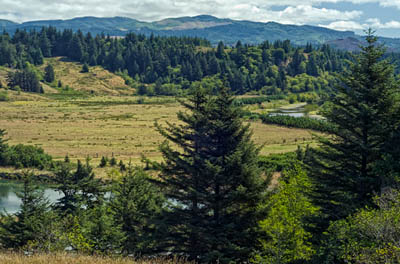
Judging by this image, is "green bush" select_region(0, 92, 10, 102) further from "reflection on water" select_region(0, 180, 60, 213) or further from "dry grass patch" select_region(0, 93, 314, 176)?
"reflection on water" select_region(0, 180, 60, 213)

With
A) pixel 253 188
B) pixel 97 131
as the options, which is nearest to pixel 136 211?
pixel 253 188

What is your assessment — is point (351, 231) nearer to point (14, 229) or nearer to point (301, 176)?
point (301, 176)

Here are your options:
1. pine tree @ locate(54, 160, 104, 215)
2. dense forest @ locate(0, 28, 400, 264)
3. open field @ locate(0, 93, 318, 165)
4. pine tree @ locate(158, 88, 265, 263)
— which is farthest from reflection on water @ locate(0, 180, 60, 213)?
pine tree @ locate(158, 88, 265, 263)

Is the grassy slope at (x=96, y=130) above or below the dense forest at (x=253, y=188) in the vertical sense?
below

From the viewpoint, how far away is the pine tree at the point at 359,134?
2389 cm

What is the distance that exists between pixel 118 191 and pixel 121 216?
8.46 feet

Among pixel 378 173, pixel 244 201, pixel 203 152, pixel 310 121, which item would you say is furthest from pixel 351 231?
pixel 310 121

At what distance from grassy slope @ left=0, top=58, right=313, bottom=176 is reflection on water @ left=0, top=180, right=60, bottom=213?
883cm

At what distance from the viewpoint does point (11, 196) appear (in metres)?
56.8

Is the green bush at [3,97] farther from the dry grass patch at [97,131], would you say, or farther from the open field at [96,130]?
the dry grass patch at [97,131]

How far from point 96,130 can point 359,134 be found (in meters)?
86.9

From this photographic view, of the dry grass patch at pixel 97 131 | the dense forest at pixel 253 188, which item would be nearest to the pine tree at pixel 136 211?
the dense forest at pixel 253 188

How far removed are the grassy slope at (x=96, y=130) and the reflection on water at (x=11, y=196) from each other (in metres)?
8.83

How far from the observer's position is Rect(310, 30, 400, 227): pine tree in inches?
941
